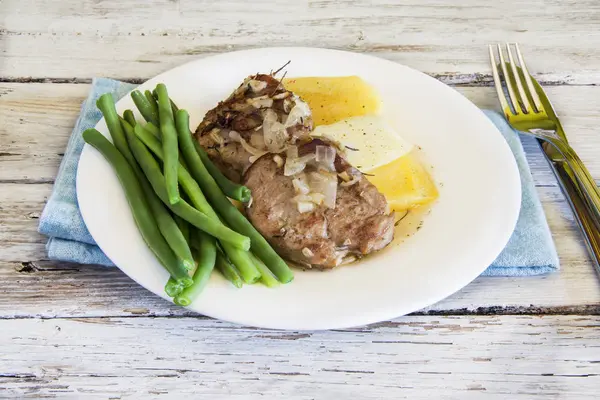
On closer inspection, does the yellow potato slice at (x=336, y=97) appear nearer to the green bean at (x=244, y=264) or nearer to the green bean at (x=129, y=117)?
the green bean at (x=129, y=117)

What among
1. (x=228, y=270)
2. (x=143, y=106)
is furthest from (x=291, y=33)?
(x=228, y=270)

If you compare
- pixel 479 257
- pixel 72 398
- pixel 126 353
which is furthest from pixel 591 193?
pixel 72 398

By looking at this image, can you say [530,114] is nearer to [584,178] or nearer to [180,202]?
[584,178]

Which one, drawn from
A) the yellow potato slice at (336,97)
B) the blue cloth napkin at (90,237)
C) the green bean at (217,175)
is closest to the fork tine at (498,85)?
the blue cloth napkin at (90,237)

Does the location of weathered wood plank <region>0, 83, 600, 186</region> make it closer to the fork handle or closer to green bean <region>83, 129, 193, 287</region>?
the fork handle

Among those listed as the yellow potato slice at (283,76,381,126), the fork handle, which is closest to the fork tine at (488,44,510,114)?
the fork handle

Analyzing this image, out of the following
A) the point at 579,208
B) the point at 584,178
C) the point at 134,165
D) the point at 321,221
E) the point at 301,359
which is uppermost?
the point at 134,165
